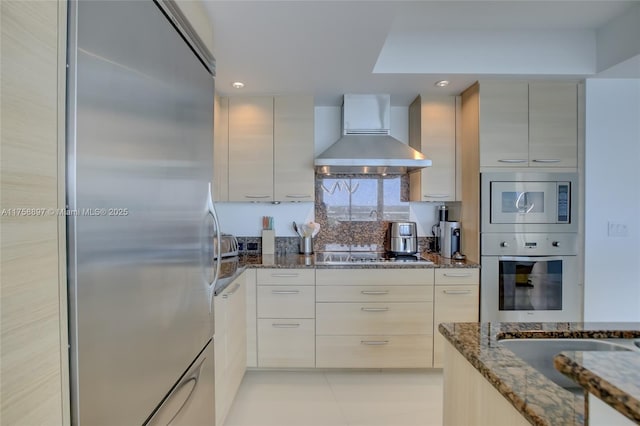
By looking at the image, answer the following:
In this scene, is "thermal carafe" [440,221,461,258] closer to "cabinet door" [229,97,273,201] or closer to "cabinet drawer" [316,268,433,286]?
"cabinet drawer" [316,268,433,286]

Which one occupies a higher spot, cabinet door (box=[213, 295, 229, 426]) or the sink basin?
the sink basin

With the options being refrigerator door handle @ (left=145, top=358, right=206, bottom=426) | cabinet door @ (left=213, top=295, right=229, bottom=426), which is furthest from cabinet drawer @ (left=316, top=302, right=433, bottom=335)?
refrigerator door handle @ (left=145, top=358, right=206, bottom=426)

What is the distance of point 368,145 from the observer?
268 centimetres

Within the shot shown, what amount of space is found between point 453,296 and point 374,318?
2.06ft

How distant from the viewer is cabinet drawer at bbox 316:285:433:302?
8.13ft

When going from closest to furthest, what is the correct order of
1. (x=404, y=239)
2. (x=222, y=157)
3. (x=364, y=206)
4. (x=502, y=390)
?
1. (x=502, y=390)
2. (x=222, y=157)
3. (x=404, y=239)
4. (x=364, y=206)

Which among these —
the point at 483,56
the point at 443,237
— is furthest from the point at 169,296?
the point at 483,56

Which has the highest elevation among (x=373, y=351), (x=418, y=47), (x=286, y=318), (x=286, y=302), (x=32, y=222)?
(x=418, y=47)

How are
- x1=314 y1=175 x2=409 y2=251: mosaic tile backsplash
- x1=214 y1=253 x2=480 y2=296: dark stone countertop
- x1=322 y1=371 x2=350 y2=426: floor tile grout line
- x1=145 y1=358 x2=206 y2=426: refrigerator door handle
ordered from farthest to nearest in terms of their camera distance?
x1=314 y1=175 x2=409 y2=251: mosaic tile backsplash
x1=214 y1=253 x2=480 y2=296: dark stone countertop
x1=322 y1=371 x2=350 y2=426: floor tile grout line
x1=145 y1=358 x2=206 y2=426: refrigerator door handle

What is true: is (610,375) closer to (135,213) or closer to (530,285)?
(135,213)

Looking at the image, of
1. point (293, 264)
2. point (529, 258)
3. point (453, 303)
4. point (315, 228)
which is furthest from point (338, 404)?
point (529, 258)

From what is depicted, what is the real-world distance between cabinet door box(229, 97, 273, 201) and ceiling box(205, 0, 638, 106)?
16 centimetres

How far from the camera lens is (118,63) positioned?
78cm

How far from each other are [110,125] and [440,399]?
2477 millimetres
